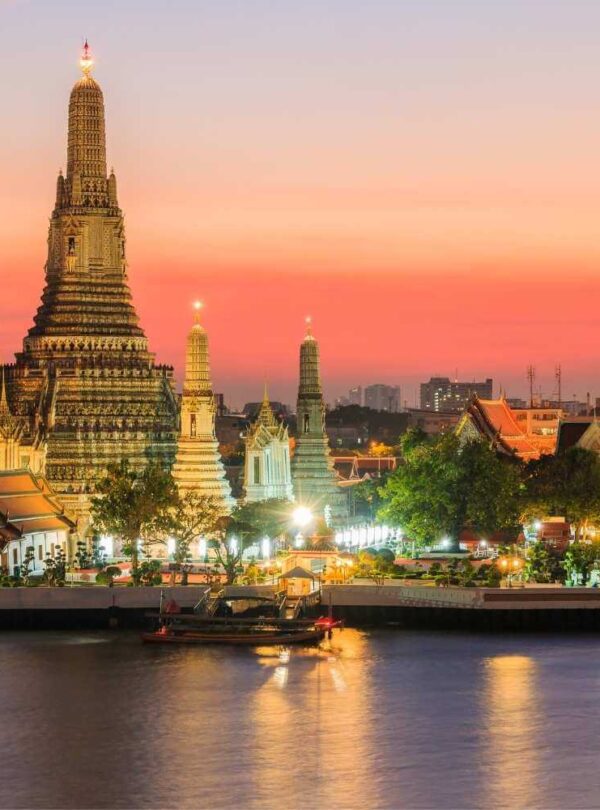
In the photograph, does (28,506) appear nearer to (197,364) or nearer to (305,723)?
(197,364)

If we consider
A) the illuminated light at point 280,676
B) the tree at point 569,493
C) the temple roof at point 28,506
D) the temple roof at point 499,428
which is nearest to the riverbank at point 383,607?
the temple roof at point 28,506

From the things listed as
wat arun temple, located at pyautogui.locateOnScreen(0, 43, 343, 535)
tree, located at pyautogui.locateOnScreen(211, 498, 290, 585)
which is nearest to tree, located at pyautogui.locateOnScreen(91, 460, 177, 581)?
tree, located at pyautogui.locateOnScreen(211, 498, 290, 585)

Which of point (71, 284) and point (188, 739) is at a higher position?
point (71, 284)

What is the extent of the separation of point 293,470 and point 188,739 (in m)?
46.1

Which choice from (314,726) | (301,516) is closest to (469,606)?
(301,516)

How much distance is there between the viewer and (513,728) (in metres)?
52.3

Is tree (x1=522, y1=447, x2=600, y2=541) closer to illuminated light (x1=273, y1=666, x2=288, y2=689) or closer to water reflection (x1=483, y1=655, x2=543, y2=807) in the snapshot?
water reflection (x1=483, y1=655, x2=543, y2=807)

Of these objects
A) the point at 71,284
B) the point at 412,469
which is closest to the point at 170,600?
the point at 412,469

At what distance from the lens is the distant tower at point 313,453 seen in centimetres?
9506

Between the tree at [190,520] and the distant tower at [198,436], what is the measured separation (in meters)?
0.94

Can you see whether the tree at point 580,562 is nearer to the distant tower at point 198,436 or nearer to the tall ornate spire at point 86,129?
the distant tower at point 198,436

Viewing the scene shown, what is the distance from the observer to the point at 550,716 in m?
53.6

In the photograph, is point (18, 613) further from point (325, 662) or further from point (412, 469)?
point (412, 469)

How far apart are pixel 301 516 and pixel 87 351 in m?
12.1
